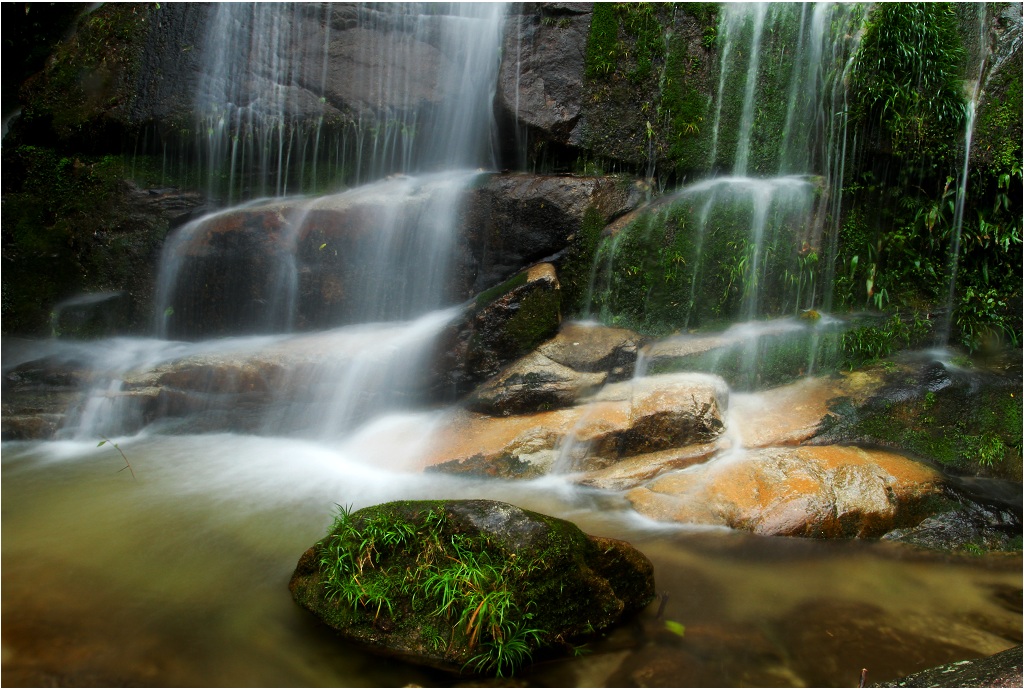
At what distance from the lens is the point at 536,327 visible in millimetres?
7094

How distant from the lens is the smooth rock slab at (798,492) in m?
5.22

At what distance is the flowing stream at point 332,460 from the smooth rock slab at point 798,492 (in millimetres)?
176

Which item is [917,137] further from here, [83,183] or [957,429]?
[83,183]

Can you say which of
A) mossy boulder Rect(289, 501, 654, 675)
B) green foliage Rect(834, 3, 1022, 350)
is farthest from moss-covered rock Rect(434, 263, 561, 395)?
green foliage Rect(834, 3, 1022, 350)

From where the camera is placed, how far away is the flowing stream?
147 inches

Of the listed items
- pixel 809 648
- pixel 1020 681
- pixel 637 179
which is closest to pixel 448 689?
pixel 809 648

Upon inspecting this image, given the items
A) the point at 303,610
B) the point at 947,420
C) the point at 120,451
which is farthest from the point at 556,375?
the point at 120,451

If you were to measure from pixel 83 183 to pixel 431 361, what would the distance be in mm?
6137

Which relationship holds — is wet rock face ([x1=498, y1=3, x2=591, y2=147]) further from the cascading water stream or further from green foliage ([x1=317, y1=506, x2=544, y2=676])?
green foliage ([x1=317, y1=506, x2=544, y2=676])

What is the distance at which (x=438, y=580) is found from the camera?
3.74 meters

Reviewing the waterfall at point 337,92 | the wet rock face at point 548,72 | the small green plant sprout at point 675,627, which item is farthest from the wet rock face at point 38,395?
the small green plant sprout at point 675,627

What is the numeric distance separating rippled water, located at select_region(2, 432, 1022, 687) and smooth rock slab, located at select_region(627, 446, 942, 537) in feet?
0.55

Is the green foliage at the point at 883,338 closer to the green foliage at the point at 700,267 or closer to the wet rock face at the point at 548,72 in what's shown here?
the green foliage at the point at 700,267

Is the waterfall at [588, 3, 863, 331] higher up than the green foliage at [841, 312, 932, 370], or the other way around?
the waterfall at [588, 3, 863, 331]
